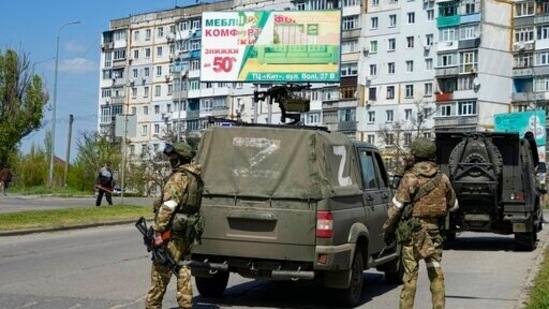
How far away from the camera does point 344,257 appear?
10055mm

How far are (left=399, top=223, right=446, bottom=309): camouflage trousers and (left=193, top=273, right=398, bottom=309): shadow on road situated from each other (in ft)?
6.01

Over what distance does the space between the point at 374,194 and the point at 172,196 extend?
11.9ft

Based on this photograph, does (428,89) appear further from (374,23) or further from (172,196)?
(172,196)

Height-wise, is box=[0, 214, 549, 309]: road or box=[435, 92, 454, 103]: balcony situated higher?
box=[435, 92, 454, 103]: balcony

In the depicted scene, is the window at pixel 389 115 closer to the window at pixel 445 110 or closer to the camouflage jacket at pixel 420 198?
the window at pixel 445 110

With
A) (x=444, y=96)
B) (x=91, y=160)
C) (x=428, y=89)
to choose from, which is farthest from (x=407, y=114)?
(x=91, y=160)

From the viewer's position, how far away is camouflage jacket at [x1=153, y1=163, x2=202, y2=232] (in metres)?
8.73

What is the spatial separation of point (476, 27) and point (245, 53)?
4563 centimetres

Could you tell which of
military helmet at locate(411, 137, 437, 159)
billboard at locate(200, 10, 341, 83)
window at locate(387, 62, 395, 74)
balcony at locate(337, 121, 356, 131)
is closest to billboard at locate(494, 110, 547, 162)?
billboard at locate(200, 10, 341, 83)

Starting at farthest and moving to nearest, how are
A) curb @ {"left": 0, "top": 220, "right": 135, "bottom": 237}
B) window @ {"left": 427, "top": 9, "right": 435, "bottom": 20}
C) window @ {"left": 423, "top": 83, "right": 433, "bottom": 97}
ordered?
window @ {"left": 423, "top": 83, "right": 433, "bottom": 97} → window @ {"left": 427, "top": 9, "right": 435, "bottom": 20} → curb @ {"left": 0, "top": 220, "right": 135, "bottom": 237}

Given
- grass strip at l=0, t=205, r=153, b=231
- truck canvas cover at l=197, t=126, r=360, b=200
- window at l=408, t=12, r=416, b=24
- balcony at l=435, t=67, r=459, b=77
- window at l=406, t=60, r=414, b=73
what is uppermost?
window at l=408, t=12, r=416, b=24

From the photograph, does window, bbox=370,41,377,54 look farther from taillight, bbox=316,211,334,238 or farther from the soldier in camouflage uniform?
the soldier in camouflage uniform

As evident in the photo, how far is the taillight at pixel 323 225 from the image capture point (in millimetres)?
9891

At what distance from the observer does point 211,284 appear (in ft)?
36.6
